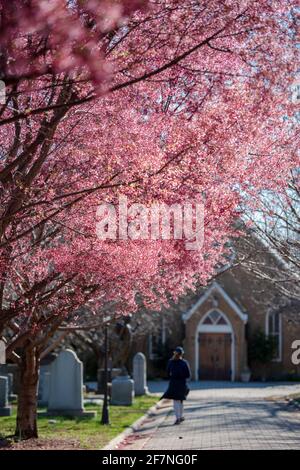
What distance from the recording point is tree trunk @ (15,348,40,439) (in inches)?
638

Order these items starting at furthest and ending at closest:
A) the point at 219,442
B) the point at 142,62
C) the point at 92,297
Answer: the point at 219,442 < the point at 92,297 < the point at 142,62

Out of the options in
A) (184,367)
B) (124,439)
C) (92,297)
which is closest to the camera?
(92,297)

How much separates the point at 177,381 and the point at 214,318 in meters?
29.5

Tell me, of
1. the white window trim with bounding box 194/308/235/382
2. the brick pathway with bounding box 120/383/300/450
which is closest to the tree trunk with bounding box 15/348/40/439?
the brick pathway with bounding box 120/383/300/450

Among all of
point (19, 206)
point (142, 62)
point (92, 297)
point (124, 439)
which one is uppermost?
point (142, 62)

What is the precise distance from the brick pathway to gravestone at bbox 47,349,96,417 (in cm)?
193

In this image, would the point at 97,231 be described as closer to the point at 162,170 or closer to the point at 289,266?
the point at 162,170

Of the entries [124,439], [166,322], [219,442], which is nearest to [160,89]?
[219,442]

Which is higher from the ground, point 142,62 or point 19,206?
point 142,62

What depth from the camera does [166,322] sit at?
46.4 metres

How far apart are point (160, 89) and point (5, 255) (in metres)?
2.98

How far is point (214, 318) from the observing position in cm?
4853

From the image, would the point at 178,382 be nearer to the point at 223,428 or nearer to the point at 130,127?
the point at 223,428

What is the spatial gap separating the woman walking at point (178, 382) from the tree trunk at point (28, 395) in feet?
12.1
